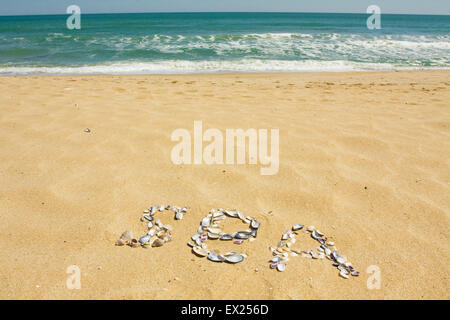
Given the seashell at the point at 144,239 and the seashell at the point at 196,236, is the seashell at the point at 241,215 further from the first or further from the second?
the seashell at the point at 144,239

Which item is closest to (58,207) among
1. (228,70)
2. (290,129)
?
(290,129)

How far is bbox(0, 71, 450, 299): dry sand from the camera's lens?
4.16 ft

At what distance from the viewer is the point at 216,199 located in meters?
1.82

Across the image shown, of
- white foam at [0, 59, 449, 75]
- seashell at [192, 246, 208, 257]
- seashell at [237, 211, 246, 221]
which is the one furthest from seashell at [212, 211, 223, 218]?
white foam at [0, 59, 449, 75]

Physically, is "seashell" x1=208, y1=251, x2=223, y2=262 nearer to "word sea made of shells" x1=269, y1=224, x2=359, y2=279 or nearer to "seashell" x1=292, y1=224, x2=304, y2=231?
"word sea made of shells" x1=269, y1=224, x2=359, y2=279

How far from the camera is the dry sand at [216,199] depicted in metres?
1.27

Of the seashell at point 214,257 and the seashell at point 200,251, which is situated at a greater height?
the seashell at point 200,251

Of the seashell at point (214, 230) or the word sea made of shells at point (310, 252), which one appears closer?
the word sea made of shells at point (310, 252)

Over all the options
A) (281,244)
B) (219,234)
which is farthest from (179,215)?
(281,244)

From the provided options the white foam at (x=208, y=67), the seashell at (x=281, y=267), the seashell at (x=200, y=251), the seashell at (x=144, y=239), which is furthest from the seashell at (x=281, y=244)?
the white foam at (x=208, y=67)

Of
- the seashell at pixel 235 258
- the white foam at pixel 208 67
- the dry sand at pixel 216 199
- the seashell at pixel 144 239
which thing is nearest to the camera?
the dry sand at pixel 216 199

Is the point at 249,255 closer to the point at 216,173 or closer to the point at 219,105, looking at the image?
the point at 216,173

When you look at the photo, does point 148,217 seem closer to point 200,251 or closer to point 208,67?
point 200,251
